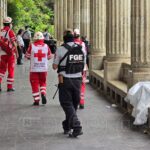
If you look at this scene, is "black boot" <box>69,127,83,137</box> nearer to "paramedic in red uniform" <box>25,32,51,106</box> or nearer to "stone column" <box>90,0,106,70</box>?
"paramedic in red uniform" <box>25,32,51,106</box>

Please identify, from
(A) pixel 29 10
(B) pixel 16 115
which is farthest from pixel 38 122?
(A) pixel 29 10

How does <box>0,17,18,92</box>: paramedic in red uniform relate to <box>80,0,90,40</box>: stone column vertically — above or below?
below

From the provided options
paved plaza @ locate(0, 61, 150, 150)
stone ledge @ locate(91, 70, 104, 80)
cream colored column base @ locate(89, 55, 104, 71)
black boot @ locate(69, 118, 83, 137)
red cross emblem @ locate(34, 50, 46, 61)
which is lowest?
paved plaza @ locate(0, 61, 150, 150)

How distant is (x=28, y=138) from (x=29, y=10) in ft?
161

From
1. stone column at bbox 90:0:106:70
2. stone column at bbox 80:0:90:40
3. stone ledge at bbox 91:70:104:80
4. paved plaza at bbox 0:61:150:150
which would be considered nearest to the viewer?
paved plaza at bbox 0:61:150:150

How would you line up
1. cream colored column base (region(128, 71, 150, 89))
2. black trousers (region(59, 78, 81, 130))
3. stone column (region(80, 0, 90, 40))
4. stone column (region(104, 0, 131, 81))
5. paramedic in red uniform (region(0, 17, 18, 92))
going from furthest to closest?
stone column (region(80, 0, 90, 40))
stone column (region(104, 0, 131, 81))
paramedic in red uniform (region(0, 17, 18, 92))
cream colored column base (region(128, 71, 150, 89))
black trousers (region(59, 78, 81, 130))

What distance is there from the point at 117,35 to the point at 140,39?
11.7 ft

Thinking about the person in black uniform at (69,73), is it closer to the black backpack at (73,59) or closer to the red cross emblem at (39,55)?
the black backpack at (73,59)

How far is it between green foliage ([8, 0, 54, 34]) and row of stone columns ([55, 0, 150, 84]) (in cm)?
2470

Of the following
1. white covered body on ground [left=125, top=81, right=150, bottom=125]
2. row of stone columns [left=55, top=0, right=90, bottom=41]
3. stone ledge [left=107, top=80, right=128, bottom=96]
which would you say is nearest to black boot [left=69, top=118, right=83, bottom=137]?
white covered body on ground [left=125, top=81, right=150, bottom=125]

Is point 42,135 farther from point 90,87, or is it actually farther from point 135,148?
point 90,87

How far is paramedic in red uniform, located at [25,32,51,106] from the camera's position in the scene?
1273 cm

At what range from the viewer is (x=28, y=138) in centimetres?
903

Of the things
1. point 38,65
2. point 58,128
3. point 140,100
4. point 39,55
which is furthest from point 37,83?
point 140,100
